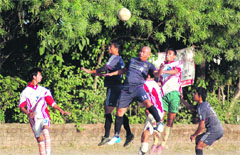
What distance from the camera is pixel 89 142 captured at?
14.1m

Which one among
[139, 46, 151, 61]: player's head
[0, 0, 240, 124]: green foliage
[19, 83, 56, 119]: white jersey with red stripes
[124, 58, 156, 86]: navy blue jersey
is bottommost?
[19, 83, 56, 119]: white jersey with red stripes

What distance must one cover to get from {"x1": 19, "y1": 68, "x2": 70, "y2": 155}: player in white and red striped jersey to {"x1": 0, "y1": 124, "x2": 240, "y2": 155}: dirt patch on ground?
8.49 ft

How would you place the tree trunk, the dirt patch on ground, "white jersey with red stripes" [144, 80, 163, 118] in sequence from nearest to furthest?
1. "white jersey with red stripes" [144, 80, 163, 118]
2. the dirt patch on ground
3. the tree trunk

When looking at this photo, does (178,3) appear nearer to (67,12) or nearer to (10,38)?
(67,12)

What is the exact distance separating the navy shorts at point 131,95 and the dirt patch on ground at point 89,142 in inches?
115

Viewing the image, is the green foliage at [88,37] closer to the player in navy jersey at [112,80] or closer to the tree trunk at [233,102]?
the tree trunk at [233,102]

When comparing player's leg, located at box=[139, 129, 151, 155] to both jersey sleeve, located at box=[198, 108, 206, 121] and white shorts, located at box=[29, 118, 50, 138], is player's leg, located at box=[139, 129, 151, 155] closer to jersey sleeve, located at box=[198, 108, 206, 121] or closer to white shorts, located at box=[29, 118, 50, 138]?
jersey sleeve, located at box=[198, 108, 206, 121]

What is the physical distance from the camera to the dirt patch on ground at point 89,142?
1357 cm

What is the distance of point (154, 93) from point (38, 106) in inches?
89.9

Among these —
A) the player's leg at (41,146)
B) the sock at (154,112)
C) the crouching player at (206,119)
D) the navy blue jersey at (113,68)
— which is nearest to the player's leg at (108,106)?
the navy blue jersey at (113,68)

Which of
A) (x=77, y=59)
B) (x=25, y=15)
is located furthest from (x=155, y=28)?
(x=25, y=15)

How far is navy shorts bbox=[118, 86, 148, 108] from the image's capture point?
10898 millimetres

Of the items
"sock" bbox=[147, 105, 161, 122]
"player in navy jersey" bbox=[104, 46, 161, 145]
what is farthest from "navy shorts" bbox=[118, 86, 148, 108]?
"sock" bbox=[147, 105, 161, 122]

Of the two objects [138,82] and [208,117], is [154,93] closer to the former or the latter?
[138,82]
